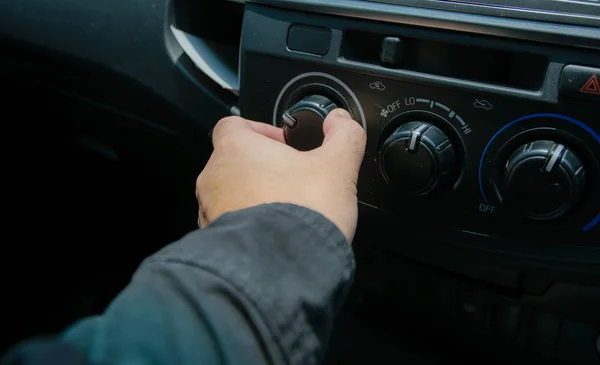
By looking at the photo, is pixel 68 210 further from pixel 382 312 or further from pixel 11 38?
pixel 382 312

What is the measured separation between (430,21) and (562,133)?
0.15 meters

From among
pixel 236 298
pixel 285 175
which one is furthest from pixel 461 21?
pixel 236 298

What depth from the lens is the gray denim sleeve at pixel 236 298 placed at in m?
0.32

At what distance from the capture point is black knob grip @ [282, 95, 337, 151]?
57 centimetres

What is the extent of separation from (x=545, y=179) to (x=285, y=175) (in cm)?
21

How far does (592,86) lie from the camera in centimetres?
47

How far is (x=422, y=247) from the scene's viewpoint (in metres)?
Answer: 0.61

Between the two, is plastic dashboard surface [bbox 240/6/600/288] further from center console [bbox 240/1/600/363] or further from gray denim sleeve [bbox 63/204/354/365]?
gray denim sleeve [bbox 63/204/354/365]

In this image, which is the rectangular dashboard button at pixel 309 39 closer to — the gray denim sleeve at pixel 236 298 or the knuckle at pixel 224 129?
the knuckle at pixel 224 129

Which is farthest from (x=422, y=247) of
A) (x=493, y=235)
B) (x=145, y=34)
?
(x=145, y=34)

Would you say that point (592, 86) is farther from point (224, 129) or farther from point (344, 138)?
point (224, 129)

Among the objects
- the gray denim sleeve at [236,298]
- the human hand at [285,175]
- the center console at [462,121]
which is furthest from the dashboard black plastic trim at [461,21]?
the gray denim sleeve at [236,298]

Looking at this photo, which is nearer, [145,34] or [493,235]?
[493,235]

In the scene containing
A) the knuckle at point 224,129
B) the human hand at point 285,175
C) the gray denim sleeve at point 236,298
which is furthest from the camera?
the knuckle at point 224,129
